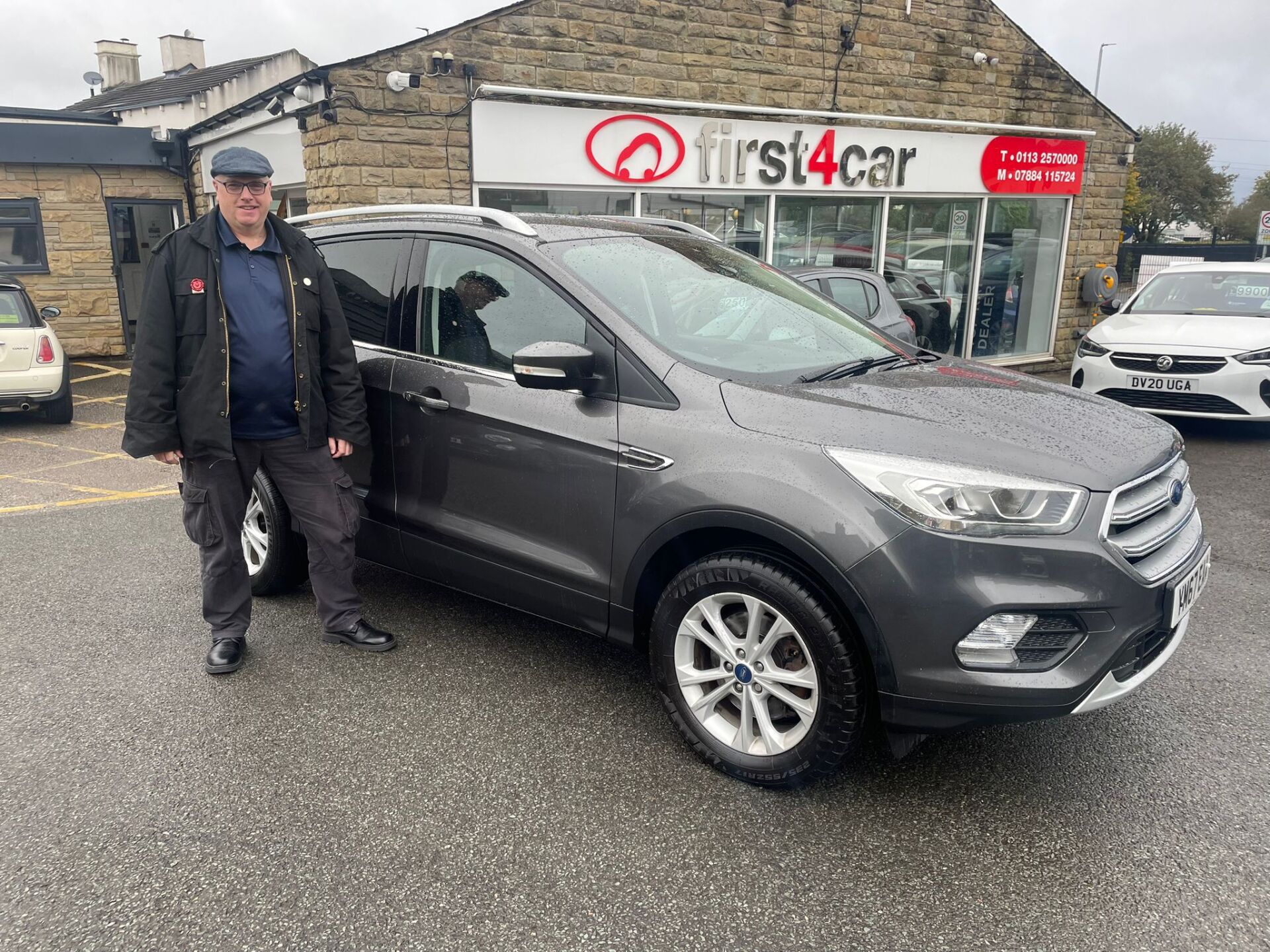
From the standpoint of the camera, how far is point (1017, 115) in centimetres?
1227

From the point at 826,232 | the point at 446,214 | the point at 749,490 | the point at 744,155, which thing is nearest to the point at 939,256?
the point at 826,232

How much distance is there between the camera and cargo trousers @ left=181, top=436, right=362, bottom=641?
364 cm

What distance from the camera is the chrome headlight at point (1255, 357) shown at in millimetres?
7742

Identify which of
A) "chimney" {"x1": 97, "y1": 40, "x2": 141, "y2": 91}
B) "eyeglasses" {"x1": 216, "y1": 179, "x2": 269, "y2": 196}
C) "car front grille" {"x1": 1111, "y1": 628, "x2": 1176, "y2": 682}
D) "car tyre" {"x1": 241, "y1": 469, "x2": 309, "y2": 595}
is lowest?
"car tyre" {"x1": 241, "y1": 469, "x2": 309, "y2": 595}

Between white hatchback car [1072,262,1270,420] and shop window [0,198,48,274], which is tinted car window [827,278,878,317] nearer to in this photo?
white hatchback car [1072,262,1270,420]

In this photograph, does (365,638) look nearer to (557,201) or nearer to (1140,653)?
(1140,653)

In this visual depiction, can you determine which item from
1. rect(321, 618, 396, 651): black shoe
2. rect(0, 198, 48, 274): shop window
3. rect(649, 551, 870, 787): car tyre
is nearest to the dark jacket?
rect(321, 618, 396, 651): black shoe

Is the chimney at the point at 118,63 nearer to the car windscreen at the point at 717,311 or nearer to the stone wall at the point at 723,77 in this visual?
the stone wall at the point at 723,77

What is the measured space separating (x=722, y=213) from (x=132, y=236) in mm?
9354

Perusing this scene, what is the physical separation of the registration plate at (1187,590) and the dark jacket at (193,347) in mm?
3016

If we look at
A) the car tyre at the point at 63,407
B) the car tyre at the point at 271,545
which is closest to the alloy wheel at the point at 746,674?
the car tyre at the point at 271,545

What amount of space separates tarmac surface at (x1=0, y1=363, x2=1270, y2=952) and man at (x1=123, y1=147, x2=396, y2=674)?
1.57 ft

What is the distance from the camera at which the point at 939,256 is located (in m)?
12.3

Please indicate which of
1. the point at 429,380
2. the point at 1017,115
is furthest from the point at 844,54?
the point at 429,380
